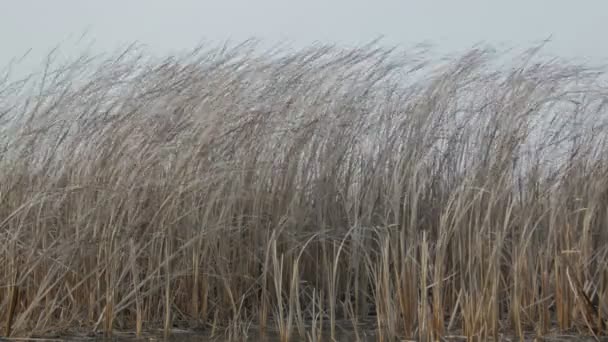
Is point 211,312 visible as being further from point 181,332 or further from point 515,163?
point 515,163

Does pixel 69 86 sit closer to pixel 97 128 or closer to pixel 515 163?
pixel 97 128

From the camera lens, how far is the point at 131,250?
460 centimetres

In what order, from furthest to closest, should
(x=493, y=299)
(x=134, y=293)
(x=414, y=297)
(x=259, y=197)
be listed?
(x=259, y=197) < (x=134, y=293) < (x=414, y=297) < (x=493, y=299)

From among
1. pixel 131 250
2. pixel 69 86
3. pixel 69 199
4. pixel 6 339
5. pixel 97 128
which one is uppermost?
pixel 69 86

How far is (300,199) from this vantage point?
534 centimetres

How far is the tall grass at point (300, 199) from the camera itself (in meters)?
4.61

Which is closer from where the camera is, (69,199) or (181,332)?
(181,332)

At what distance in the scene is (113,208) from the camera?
4.72 meters

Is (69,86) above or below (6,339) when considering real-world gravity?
above

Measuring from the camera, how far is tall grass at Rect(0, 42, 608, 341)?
461cm

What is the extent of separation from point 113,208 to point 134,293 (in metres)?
0.46

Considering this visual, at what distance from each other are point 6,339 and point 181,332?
0.84m

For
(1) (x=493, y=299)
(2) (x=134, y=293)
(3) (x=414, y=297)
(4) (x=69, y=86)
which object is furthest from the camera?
(4) (x=69, y=86)

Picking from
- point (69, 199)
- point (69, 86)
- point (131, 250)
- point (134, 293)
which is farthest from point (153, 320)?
point (69, 86)
